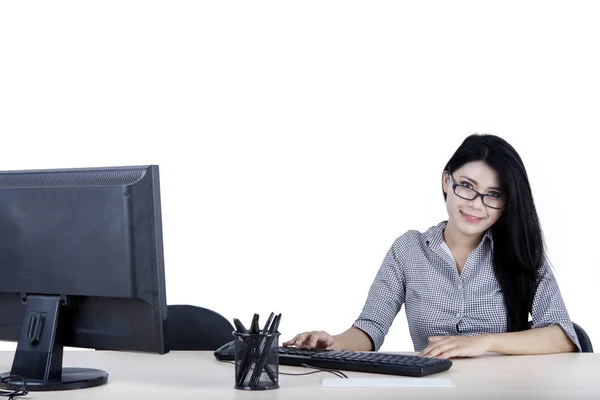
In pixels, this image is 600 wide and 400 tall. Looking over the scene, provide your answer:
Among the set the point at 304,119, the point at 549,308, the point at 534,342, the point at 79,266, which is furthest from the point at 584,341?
the point at 304,119

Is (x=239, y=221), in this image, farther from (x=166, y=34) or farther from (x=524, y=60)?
(x=524, y=60)

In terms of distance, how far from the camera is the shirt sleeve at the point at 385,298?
2.89m

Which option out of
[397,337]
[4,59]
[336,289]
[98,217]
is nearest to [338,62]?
[336,289]

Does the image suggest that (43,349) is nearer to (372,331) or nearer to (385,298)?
(372,331)

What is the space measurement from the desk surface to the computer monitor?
10 centimetres

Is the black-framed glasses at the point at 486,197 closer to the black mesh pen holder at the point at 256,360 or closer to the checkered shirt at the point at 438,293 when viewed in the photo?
the checkered shirt at the point at 438,293

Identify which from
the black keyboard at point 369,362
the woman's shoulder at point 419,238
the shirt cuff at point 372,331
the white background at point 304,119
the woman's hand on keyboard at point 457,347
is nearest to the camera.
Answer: the black keyboard at point 369,362

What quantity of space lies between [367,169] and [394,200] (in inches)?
8.3

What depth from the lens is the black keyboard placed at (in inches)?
79.4

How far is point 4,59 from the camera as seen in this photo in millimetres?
4320

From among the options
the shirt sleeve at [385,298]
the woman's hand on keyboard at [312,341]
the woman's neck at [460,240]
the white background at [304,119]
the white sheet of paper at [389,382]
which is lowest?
the white sheet of paper at [389,382]

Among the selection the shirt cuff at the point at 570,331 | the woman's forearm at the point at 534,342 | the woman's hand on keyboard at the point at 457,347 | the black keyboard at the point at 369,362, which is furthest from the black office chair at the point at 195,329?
the shirt cuff at the point at 570,331

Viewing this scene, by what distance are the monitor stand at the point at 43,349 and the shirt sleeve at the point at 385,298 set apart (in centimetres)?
118

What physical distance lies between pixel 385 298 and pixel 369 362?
2.97ft
